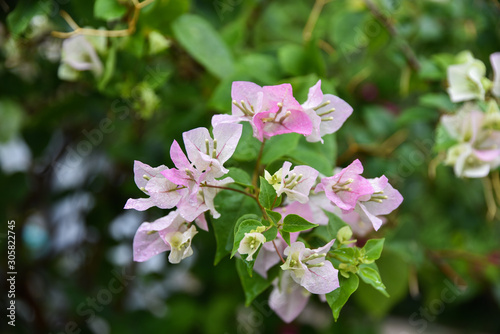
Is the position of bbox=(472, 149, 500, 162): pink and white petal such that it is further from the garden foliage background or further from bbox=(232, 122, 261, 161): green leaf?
bbox=(232, 122, 261, 161): green leaf

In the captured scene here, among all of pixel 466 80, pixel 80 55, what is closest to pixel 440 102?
pixel 466 80

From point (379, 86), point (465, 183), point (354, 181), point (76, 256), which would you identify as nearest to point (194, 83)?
point (379, 86)

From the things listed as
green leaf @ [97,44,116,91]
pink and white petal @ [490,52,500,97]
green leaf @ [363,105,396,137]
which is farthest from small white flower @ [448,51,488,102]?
green leaf @ [97,44,116,91]

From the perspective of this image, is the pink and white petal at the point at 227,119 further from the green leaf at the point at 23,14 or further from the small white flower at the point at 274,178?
the green leaf at the point at 23,14

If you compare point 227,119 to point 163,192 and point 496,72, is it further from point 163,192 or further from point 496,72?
point 496,72

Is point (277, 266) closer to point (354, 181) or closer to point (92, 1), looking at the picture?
point (354, 181)
